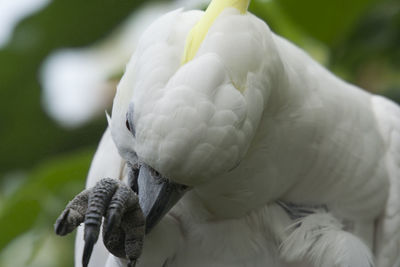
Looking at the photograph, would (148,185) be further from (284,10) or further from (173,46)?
(284,10)

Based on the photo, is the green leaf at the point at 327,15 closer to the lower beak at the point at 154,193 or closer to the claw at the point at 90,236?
the lower beak at the point at 154,193

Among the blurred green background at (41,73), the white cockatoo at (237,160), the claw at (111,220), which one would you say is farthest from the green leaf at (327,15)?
the claw at (111,220)

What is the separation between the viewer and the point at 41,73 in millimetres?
3027

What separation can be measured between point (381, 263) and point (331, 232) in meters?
0.25

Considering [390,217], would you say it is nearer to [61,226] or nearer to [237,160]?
[237,160]

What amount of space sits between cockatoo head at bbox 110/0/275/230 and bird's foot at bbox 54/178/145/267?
0.10 metres

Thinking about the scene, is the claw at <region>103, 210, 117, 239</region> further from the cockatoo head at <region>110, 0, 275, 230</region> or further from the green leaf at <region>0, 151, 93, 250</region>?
the green leaf at <region>0, 151, 93, 250</region>

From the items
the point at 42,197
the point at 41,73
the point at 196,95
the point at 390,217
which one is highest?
the point at 196,95

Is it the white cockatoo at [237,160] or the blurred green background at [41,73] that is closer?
the white cockatoo at [237,160]

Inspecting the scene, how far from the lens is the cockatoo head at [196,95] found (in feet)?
5.14

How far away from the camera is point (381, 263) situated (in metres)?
2.23

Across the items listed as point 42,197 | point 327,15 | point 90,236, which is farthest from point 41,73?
point 90,236

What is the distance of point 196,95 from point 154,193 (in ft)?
0.82

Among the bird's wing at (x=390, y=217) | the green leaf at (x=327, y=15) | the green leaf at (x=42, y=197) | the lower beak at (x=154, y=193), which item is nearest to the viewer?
the lower beak at (x=154, y=193)
